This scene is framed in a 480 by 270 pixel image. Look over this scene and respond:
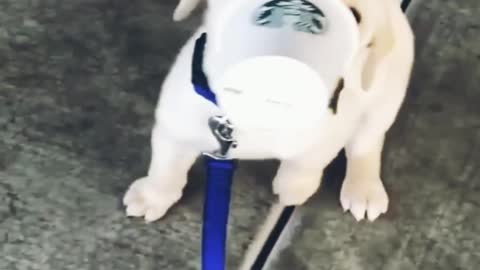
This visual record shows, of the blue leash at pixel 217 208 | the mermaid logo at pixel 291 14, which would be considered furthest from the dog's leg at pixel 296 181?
the mermaid logo at pixel 291 14

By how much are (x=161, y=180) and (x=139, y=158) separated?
14cm

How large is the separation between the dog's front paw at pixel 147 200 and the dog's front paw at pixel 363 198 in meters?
0.23

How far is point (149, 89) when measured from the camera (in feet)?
5.03

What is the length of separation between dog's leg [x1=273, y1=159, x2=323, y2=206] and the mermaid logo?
432mm

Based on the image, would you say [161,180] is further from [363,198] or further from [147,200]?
[363,198]

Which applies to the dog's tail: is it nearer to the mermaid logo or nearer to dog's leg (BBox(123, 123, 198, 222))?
dog's leg (BBox(123, 123, 198, 222))

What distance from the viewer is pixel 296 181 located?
4.39ft

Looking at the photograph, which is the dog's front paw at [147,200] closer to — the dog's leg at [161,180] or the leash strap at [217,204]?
the dog's leg at [161,180]

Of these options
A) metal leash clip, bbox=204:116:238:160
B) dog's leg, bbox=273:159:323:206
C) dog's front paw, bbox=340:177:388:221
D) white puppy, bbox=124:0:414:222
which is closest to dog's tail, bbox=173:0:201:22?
white puppy, bbox=124:0:414:222

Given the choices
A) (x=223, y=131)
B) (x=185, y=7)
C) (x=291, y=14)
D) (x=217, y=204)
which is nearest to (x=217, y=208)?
(x=217, y=204)

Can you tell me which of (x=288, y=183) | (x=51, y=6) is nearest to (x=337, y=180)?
(x=288, y=183)

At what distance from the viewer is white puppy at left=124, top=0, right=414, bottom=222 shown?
3.26ft

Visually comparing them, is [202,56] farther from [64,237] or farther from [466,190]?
[466,190]

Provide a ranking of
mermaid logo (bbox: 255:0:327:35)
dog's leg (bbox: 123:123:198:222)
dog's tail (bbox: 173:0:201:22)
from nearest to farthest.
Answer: mermaid logo (bbox: 255:0:327:35), dog's tail (bbox: 173:0:201:22), dog's leg (bbox: 123:123:198:222)
